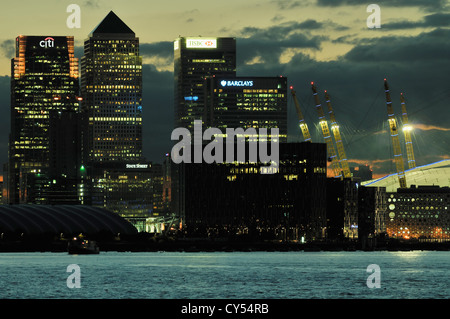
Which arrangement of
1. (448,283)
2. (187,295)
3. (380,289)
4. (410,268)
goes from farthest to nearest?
1. (410,268)
2. (448,283)
3. (380,289)
4. (187,295)

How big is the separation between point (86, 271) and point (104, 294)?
173 feet

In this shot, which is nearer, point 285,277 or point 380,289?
point 380,289

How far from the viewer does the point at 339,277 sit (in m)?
156

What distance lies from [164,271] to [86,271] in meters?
13.5

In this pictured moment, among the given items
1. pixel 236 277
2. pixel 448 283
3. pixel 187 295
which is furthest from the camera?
A: pixel 236 277

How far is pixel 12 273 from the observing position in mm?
164625
